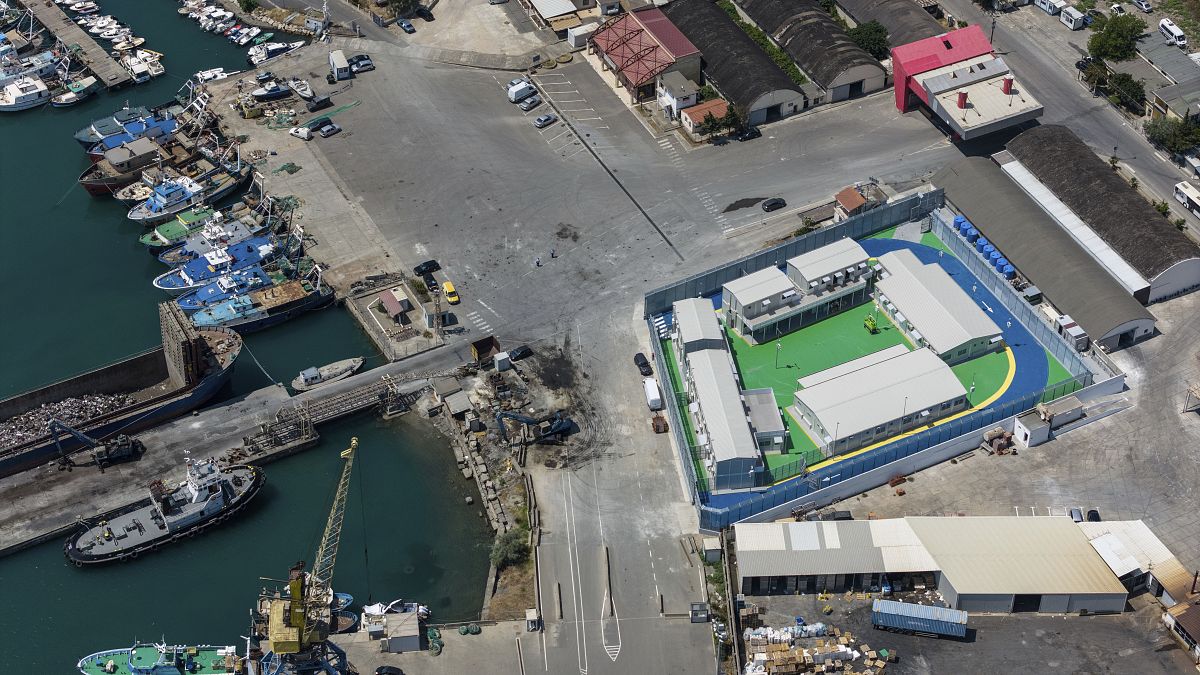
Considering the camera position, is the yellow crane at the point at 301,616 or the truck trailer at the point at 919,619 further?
the truck trailer at the point at 919,619

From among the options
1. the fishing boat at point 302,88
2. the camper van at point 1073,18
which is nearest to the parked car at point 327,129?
the fishing boat at point 302,88

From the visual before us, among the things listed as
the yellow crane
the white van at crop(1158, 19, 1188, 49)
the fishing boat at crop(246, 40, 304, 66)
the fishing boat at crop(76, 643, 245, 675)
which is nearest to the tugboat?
the fishing boat at crop(76, 643, 245, 675)

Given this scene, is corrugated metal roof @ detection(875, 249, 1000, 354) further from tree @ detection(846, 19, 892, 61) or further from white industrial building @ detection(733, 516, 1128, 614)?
tree @ detection(846, 19, 892, 61)

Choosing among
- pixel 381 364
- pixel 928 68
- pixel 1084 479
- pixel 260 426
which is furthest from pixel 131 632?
pixel 928 68

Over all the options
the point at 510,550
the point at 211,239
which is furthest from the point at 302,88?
the point at 510,550

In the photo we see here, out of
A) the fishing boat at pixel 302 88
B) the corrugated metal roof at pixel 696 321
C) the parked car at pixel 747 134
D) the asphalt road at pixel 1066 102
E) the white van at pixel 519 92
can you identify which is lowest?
the fishing boat at pixel 302 88

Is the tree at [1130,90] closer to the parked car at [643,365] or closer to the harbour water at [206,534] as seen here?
the parked car at [643,365]

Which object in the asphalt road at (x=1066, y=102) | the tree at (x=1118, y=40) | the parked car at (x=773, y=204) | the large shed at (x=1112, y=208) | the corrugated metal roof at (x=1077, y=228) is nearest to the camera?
the large shed at (x=1112, y=208)
